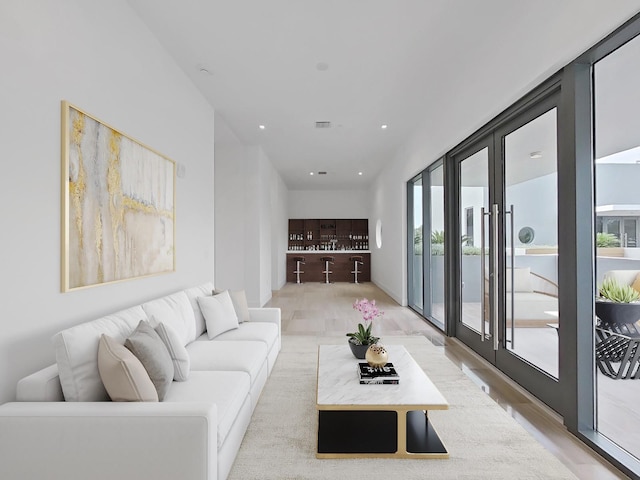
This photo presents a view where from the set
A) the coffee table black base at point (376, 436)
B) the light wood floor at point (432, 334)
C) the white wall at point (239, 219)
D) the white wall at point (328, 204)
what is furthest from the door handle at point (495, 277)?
the white wall at point (328, 204)

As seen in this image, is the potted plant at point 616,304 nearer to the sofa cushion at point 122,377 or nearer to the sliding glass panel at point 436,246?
the sofa cushion at point 122,377

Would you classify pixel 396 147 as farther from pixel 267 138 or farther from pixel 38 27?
pixel 38 27

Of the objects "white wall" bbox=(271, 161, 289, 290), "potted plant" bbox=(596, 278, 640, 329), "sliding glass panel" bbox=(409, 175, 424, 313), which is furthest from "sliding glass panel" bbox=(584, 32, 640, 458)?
"white wall" bbox=(271, 161, 289, 290)

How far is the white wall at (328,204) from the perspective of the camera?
43.6 ft

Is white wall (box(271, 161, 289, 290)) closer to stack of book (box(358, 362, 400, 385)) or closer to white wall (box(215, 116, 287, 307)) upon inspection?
white wall (box(215, 116, 287, 307))

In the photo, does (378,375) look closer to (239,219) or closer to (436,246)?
(436,246)

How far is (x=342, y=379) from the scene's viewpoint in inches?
101

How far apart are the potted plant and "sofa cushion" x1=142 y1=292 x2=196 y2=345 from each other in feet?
9.60

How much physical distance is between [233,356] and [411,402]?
1.35 m

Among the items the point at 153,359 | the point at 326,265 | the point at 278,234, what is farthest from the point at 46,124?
the point at 326,265

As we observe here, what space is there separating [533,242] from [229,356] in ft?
8.63

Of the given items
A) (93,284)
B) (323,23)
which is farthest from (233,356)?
(323,23)

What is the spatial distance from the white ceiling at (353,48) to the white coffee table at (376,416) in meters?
2.31

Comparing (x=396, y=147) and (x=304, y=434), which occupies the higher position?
(x=396, y=147)
